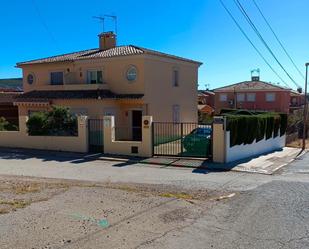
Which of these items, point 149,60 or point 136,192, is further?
point 149,60

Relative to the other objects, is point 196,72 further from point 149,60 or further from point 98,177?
point 98,177

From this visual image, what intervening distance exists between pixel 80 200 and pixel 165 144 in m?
10.4

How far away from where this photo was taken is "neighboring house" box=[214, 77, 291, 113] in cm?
5606

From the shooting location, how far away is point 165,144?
19547mm

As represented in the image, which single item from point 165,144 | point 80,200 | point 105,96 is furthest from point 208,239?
point 105,96

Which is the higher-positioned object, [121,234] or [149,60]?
[149,60]

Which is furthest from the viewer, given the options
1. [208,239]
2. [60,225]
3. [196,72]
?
[196,72]

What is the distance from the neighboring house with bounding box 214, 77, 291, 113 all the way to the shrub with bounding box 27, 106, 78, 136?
129 ft

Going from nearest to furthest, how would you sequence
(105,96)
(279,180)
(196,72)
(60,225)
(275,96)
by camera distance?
(60,225) → (279,180) → (105,96) → (196,72) → (275,96)

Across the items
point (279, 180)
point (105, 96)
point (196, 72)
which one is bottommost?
point (279, 180)

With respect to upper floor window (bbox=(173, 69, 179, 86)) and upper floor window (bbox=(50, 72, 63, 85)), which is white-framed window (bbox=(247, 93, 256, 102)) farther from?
upper floor window (bbox=(50, 72, 63, 85))

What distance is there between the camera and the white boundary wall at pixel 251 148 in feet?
57.1

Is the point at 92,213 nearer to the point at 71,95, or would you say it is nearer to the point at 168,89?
the point at 71,95

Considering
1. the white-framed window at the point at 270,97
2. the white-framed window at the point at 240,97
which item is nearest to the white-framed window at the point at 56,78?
the white-framed window at the point at 240,97
